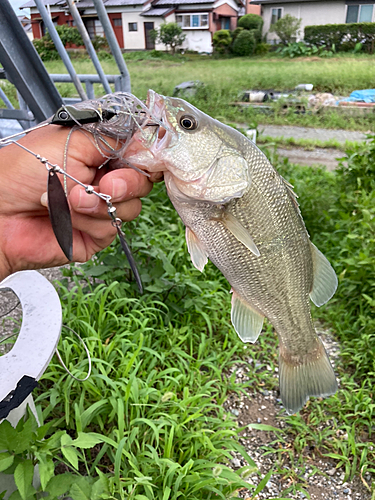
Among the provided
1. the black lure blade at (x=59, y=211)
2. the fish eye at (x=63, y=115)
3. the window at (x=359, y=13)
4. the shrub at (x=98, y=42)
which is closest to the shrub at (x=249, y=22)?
the window at (x=359, y=13)

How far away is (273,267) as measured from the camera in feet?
3.71

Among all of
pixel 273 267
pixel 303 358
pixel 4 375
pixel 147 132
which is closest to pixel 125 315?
pixel 4 375

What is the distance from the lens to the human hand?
3.12ft

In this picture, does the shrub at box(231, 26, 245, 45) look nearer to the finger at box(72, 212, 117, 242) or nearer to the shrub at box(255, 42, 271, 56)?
the shrub at box(255, 42, 271, 56)

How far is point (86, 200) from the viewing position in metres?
0.96

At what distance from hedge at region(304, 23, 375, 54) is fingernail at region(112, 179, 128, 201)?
618 centimetres

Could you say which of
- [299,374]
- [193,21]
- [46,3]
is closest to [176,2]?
[193,21]

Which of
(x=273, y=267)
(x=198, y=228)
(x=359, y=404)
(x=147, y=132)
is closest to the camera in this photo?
(x=147, y=132)

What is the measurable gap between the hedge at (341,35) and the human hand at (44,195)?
6131mm

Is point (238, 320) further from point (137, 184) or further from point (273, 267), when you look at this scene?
point (137, 184)

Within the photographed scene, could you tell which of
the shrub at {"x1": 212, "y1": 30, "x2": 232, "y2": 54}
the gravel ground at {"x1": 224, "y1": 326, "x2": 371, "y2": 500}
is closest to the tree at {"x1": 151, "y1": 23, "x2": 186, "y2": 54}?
the shrub at {"x1": 212, "y1": 30, "x2": 232, "y2": 54}

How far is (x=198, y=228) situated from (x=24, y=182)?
45 centimetres

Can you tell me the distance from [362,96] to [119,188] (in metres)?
7.46

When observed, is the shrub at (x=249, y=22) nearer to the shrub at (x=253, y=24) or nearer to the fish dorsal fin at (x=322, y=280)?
the shrub at (x=253, y=24)
